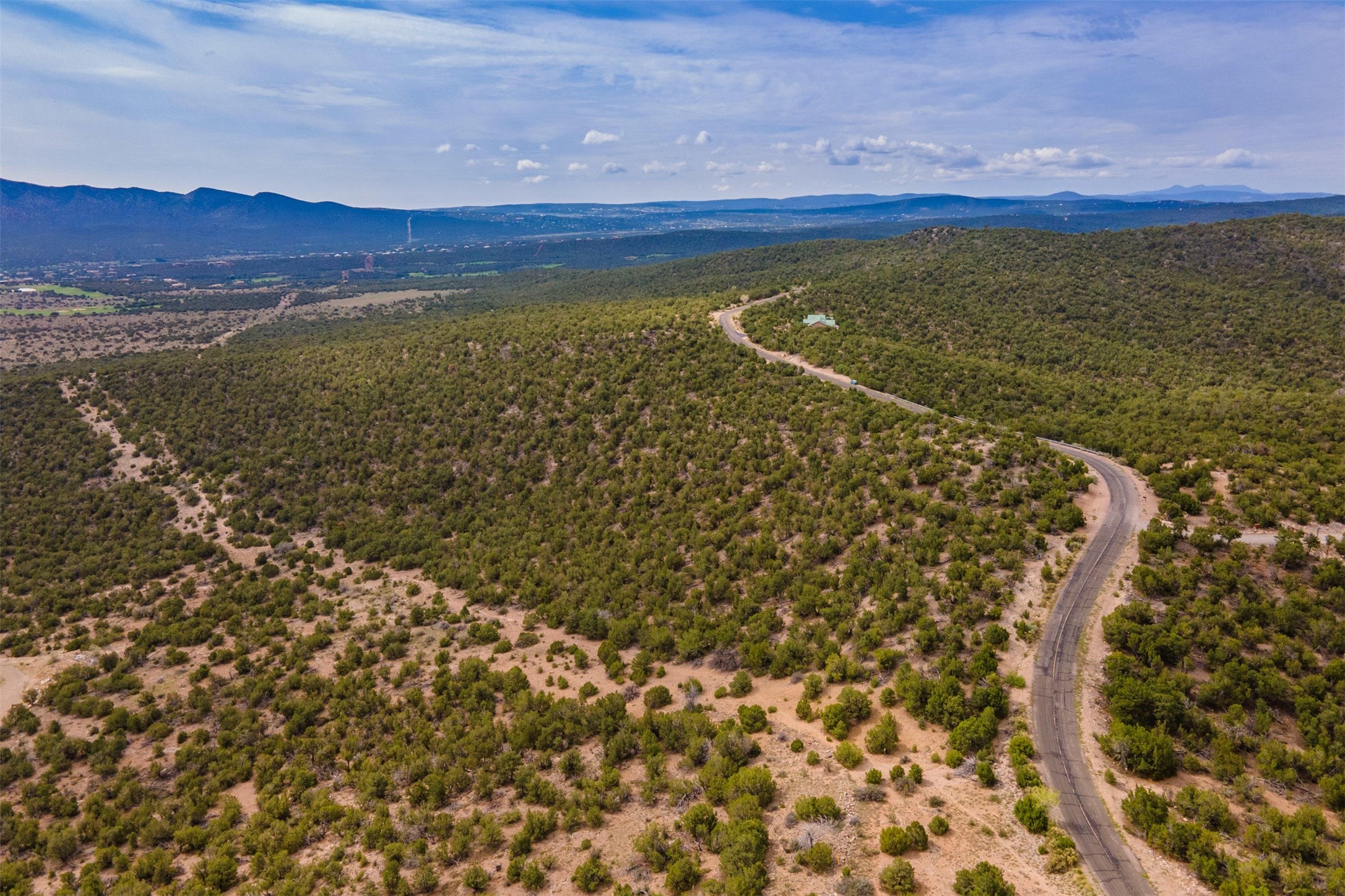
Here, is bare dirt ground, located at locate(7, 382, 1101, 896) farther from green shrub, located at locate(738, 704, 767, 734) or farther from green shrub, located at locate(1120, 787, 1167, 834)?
green shrub, located at locate(1120, 787, 1167, 834)

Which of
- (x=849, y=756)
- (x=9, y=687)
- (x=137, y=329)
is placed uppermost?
(x=137, y=329)

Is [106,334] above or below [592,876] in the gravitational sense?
above

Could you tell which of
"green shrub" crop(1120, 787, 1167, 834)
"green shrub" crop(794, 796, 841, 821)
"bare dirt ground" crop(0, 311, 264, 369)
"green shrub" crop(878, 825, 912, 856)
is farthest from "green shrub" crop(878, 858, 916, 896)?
"bare dirt ground" crop(0, 311, 264, 369)

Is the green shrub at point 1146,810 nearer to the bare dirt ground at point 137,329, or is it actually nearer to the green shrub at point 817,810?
the green shrub at point 817,810

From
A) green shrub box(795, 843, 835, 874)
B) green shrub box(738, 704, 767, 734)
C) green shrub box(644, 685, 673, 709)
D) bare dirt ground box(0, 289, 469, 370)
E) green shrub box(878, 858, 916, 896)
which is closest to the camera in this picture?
green shrub box(878, 858, 916, 896)

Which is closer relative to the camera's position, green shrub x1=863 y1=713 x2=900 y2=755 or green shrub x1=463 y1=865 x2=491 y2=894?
green shrub x1=463 y1=865 x2=491 y2=894

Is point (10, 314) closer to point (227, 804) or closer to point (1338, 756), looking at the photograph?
point (227, 804)

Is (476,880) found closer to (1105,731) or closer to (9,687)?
(1105,731)

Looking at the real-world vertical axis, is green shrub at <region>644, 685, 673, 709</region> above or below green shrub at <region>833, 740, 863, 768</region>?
below

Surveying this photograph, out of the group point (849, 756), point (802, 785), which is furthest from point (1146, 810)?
point (802, 785)
